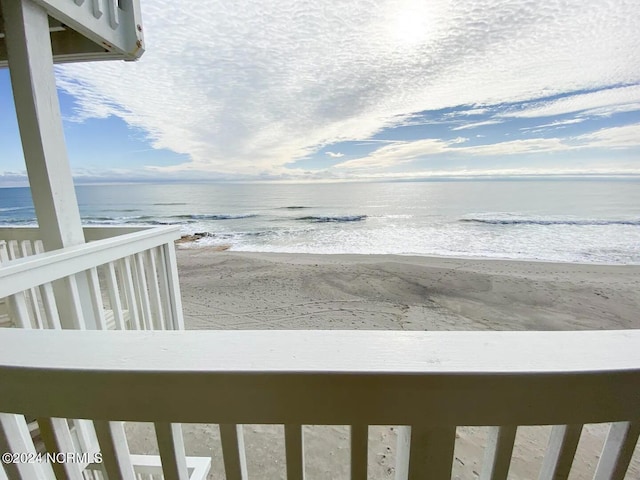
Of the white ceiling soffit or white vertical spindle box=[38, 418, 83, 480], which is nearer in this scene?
white vertical spindle box=[38, 418, 83, 480]

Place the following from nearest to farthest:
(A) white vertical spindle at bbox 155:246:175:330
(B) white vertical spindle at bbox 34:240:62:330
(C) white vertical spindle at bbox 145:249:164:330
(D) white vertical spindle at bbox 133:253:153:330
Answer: (B) white vertical spindle at bbox 34:240:62:330, (D) white vertical spindle at bbox 133:253:153:330, (C) white vertical spindle at bbox 145:249:164:330, (A) white vertical spindle at bbox 155:246:175:330

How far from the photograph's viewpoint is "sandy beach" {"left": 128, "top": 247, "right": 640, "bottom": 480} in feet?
4.90

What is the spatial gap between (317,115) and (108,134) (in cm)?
1381

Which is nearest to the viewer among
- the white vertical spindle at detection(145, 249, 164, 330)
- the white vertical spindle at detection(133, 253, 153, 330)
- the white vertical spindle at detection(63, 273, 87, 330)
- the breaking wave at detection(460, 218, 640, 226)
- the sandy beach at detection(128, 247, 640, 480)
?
the white vertical spindle at detection(63, 273, 87, 330)

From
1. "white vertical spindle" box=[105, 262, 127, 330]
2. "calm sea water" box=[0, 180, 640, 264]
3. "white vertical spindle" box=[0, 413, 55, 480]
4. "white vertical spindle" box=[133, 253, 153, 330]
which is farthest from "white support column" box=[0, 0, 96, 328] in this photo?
"calm sea water" box=[0, 180, 640, 264]

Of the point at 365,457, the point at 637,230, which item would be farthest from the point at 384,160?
the point at 365,457

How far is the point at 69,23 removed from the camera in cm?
128

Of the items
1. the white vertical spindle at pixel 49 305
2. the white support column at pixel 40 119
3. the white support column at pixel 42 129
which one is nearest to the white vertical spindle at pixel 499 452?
the white vertical spindle at pixel 49 305

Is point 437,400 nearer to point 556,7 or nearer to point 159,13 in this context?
point 159,13

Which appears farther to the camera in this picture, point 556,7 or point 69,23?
point 556,7

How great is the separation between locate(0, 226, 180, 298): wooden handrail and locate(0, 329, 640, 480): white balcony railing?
85cm

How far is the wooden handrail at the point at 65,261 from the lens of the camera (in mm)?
960

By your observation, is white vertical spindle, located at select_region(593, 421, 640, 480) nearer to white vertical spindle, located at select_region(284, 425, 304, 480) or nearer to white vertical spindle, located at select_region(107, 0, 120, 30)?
white vertical spindle, located at select_region(284, 425, 304, 480)

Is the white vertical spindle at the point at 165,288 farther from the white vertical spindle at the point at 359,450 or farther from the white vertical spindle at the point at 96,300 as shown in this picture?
the white vertical spindle at the point at 359,450
